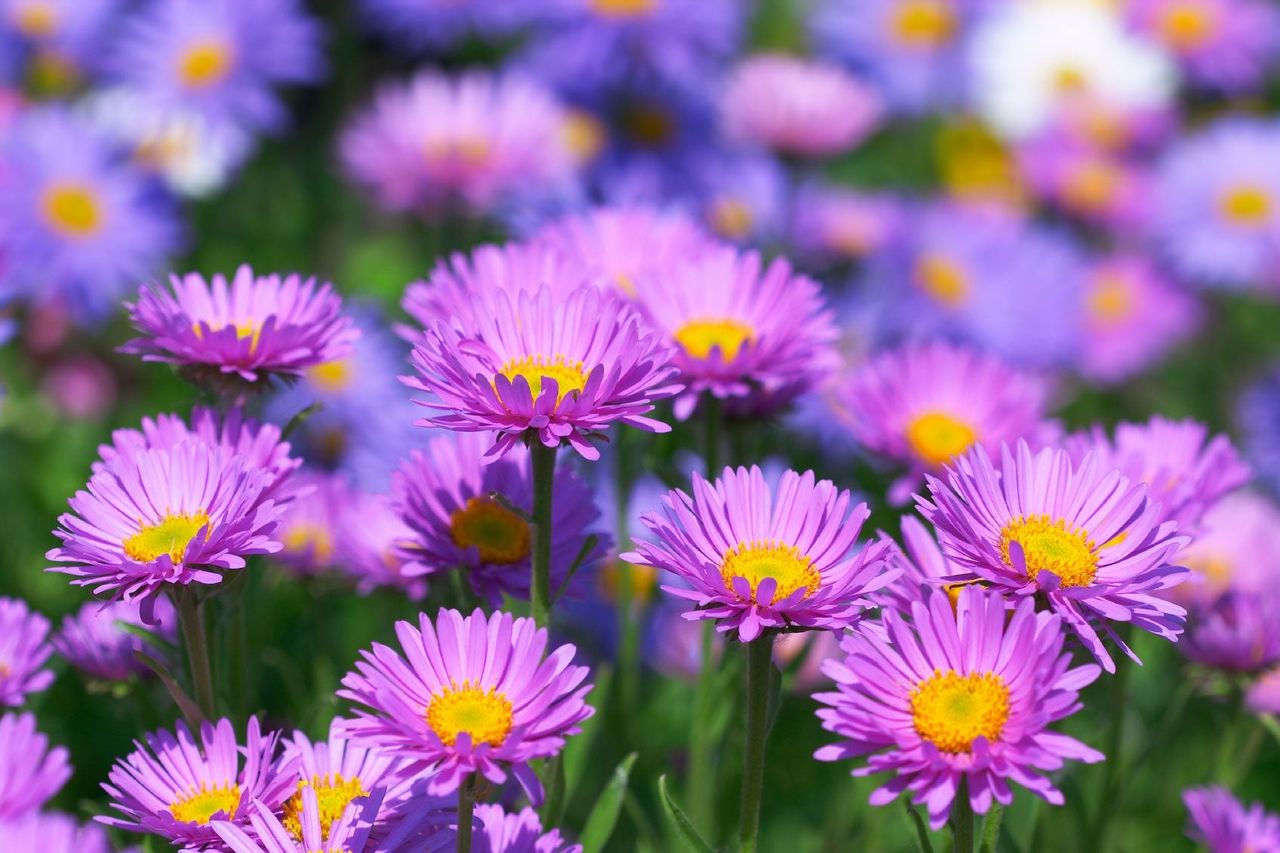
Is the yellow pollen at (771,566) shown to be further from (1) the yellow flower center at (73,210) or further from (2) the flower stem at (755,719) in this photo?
(1) the yellow flower center at (73,210)

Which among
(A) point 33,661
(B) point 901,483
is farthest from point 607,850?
(A) point 33,661

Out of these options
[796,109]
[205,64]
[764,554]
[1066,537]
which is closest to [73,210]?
[205,64]

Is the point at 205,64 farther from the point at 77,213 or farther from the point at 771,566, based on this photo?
the point at 771,566

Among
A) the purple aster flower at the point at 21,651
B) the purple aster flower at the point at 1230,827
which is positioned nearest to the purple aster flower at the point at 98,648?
the purple aster flower at the point at 21,651

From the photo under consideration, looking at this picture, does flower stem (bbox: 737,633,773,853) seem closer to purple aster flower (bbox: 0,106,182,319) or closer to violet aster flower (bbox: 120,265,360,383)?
violet aster flower (bbox: 120,265,360,383)

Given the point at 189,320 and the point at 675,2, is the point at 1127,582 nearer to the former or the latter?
the point at 189,320

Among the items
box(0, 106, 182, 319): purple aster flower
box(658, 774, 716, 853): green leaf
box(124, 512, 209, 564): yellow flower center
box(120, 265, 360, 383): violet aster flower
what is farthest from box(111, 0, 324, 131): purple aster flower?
box(658, 774, 716, 853): green leaf
